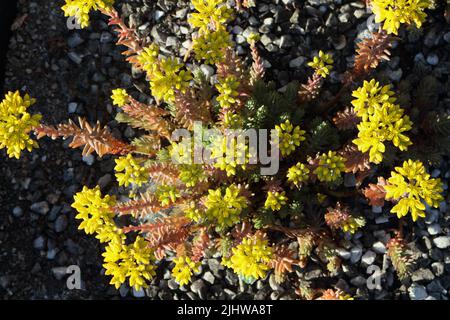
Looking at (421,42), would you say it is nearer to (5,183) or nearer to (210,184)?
(210,184)

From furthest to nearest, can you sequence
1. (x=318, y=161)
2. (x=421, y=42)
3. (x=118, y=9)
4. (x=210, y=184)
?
1. (x=118, y=9)
2. (x=421, y=42)
3. (x=210, y=184)
4. (x=318, y=161)

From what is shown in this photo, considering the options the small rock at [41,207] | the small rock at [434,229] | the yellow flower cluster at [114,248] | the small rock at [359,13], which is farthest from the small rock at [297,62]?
the small rock at [41,207]

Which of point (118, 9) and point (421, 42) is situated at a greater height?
point (118, 9)

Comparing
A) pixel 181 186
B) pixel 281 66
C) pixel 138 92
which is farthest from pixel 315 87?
pixel 138 92

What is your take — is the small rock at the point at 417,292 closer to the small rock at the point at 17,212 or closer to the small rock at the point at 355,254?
the small rock at the point at 355,254

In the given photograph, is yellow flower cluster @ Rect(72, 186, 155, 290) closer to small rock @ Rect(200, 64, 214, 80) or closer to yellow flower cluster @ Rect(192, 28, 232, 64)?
yellow flower cluster @ Rect(192, 28, 232, 64)
